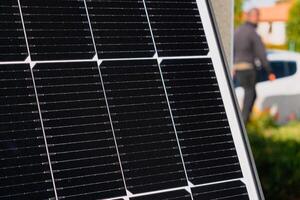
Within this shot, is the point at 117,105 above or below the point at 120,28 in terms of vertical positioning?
below

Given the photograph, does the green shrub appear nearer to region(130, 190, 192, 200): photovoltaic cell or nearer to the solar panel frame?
the solar panel frame

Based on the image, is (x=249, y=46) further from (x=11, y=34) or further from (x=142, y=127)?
(x=11, y=34)

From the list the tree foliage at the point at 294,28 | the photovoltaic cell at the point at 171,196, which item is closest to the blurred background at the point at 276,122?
the photovoltaic cell at the point at 171,196

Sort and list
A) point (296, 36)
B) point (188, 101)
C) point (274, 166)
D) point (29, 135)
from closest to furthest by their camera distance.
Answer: point (29, 135) → point (188, 101) → point (274, 166) → point (296, 36)

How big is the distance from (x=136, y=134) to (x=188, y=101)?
0.39 meters

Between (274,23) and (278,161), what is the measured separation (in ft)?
100

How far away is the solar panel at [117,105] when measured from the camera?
3424 mm

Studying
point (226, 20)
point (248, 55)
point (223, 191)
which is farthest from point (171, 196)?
point (248, 55)

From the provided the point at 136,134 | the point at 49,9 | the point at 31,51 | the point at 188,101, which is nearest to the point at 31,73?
the point at 31,51

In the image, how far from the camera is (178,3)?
4121 millimetres

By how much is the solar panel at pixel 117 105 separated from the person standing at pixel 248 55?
8.82m

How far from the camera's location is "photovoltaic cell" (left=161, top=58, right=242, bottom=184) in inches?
Result: 151

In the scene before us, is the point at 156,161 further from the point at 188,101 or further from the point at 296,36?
the point at 296,36

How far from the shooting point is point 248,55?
514 inches
